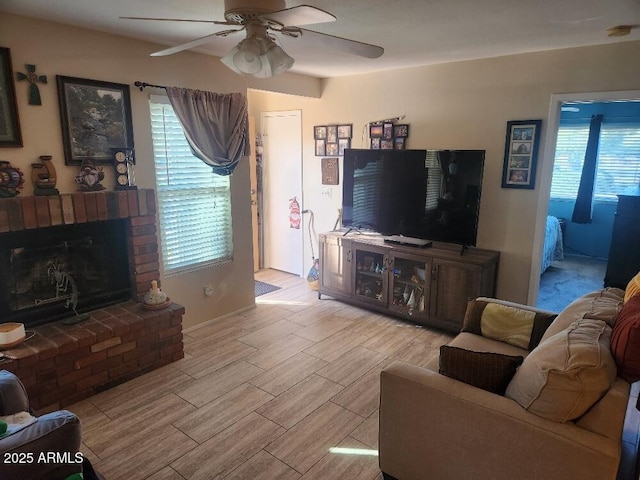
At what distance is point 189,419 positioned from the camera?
2602 mm

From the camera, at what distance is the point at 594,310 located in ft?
6.93

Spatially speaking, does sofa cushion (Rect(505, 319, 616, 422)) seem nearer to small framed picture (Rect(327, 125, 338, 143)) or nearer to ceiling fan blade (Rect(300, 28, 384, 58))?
ceiling fan blade (Rect(300, 28, 384, 58))

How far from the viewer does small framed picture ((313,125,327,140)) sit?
488cm

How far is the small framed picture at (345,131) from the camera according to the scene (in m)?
4.67

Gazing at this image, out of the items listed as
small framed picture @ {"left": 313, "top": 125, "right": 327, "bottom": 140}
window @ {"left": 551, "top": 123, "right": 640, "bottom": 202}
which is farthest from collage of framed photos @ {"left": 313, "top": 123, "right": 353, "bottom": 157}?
window @ {"left": 551, "top": 123, "right": 640, "bottom": 202}

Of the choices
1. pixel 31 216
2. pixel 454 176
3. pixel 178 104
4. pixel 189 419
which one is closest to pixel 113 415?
pixel 189 419

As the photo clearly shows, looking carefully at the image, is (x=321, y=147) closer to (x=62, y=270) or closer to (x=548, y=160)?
(x=548, y=160)

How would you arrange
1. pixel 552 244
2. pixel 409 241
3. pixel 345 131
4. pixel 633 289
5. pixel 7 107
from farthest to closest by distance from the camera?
pixel 552 244, pixel 345 131, pixel 409 241, pixel 7 107, pixel 633 289

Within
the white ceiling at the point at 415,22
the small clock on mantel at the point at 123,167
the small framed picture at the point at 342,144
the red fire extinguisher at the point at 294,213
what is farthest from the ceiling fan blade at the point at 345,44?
the red fire extinguisher at the point at 294,213

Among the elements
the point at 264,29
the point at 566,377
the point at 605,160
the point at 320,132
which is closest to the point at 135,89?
the point at 264,29

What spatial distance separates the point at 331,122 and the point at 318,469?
→ 12.2 ft

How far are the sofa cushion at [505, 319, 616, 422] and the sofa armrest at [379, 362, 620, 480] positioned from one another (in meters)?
0.06

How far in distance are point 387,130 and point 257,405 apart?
9.87ft

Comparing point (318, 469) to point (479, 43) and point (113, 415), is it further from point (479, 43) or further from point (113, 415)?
point (479, 43)
